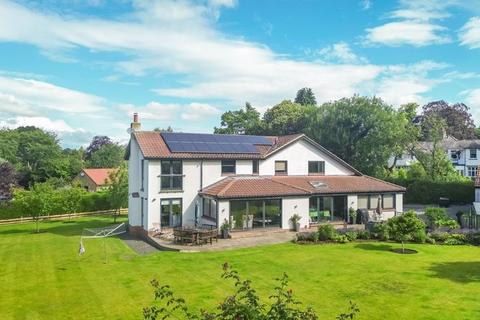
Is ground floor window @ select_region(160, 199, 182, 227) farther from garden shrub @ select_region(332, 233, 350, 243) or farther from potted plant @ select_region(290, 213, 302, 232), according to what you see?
garden shrub @ select_region(332, 233, 350, 243)

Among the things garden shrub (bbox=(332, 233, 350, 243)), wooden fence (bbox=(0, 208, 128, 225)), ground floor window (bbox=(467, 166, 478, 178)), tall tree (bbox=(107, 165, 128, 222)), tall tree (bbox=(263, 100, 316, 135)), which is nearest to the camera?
garden shrub (bbox=(332, 233, 350, 243))

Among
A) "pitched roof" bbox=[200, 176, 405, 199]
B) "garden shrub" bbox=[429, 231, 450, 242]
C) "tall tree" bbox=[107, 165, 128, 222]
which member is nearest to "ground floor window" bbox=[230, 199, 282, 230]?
"pitched roof" bbox=[200, 176, 405, 199]

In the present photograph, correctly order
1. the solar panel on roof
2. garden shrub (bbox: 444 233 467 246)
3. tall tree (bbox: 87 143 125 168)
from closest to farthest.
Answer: garden shrub (bbox: 444 233 467 246) → the solar panel on roof → tall tree (bbox: 87 143 125 168)

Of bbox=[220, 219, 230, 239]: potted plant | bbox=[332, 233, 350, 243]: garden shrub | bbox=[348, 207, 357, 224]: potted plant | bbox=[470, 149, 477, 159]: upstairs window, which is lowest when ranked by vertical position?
bbox=[332, 233, 350, 243]: garden shrub

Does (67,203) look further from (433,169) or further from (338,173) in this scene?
(433,169)

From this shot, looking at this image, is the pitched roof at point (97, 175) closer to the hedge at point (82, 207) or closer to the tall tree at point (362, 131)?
the hedge at point (82, 207)

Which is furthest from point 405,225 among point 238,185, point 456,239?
point 238,185

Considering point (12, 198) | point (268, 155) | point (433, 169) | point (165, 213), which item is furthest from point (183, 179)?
point (433, 169)

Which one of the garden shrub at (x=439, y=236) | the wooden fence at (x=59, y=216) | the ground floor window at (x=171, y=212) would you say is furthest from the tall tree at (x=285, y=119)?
the garden shrub at (x=439, y=236)
